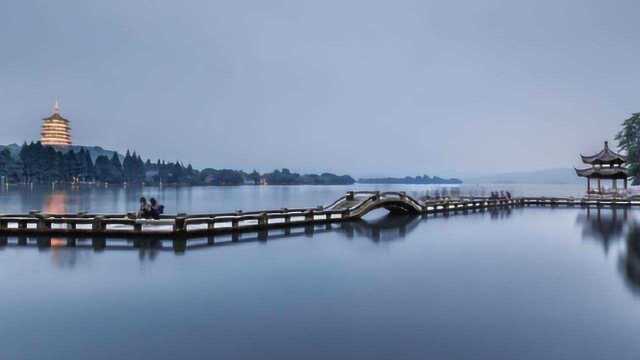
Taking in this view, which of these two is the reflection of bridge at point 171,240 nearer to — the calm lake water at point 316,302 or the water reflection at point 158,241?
the water reflection at point 158,241

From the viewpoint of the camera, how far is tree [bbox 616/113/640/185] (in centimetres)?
5475

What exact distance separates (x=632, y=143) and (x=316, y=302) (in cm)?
6279

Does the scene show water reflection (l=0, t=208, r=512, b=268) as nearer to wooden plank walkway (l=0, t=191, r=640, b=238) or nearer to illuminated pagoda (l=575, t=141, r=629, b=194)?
wooden plank walkway (l=0, t=191, r=640, b=238)

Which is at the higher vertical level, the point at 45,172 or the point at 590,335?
the point at 45,172

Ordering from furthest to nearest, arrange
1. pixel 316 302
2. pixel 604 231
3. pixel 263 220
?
pixel 604 231
pixel 263 220
pixel 316 302

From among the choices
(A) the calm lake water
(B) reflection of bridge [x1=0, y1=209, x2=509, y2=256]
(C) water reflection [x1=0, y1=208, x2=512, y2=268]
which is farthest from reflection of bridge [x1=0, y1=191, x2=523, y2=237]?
(A) the calm lake water

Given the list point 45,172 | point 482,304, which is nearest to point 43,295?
point 482,304

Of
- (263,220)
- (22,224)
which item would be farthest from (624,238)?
(22,224)

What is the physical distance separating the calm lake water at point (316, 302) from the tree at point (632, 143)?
39.0 m

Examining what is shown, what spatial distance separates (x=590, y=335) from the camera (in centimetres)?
992

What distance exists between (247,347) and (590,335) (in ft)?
23.9

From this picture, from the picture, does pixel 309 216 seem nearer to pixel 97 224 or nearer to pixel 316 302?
pixel 97 224

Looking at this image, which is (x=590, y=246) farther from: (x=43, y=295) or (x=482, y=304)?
(x=43, y=295)

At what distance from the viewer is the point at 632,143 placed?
196 ft
